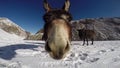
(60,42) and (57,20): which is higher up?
(57,20)

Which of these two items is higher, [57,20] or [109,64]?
[57,20]

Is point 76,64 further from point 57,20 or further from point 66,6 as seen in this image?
point 57,20

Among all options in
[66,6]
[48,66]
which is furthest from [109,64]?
[66,6]

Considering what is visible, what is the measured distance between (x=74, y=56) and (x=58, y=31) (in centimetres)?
753

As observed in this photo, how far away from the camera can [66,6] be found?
14.9 feet

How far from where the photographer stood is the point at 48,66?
9.42 metres

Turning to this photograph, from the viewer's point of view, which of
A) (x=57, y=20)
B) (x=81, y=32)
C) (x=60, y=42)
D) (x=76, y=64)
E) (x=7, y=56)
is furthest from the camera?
(x=81, y=32)

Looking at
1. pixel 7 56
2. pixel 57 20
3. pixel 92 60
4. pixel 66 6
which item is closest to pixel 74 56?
pixel 92 60

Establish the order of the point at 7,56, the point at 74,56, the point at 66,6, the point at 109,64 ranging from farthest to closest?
the point at 7,56 → the point at 74,56 → the point at 109,64 → the point at 66,6

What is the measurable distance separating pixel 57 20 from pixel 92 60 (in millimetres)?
6248

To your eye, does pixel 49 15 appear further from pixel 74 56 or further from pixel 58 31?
pixel 74 56

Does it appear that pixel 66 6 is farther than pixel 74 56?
No

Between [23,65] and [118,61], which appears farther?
[23,65]

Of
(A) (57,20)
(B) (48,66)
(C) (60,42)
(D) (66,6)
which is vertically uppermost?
(D) (66,6)
